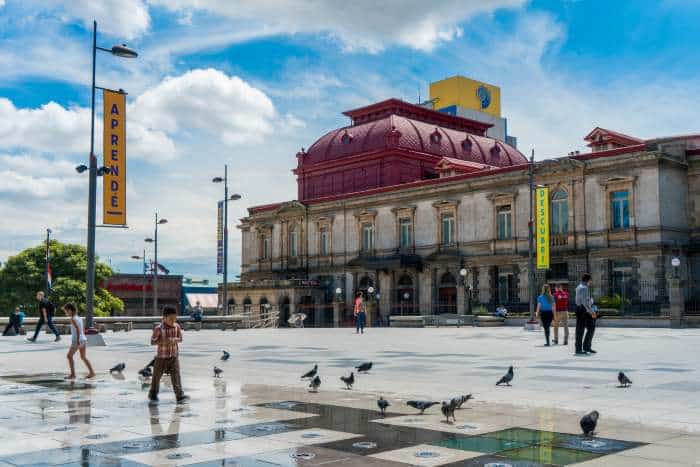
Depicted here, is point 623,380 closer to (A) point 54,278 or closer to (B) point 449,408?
(B) point 449,408

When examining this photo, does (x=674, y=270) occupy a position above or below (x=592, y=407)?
above

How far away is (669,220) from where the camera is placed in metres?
45.6

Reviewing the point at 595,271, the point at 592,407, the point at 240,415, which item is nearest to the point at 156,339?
the point at 240,415

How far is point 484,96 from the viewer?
108 m

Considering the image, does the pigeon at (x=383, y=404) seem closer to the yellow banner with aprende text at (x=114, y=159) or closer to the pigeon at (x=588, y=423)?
the pigeon at (x=588, y=423)

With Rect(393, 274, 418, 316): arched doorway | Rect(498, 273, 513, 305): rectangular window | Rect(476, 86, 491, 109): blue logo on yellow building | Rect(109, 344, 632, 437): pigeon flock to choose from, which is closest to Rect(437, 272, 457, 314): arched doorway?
Rect(393, 274, 418, 316): arched doorway

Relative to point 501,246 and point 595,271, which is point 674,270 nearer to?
point 595,271

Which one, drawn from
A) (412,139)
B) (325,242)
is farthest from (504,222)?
(325,242)

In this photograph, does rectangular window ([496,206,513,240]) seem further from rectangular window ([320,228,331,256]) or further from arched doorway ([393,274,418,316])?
rectangular window ([320,228,331,256])

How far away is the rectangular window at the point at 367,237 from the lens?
61094 mm

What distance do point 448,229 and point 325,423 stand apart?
47300 millimetres

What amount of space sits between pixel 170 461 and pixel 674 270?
40183 mm

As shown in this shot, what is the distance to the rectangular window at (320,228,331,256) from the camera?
211ft

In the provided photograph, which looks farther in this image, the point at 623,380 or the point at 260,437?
the point at 623,380
